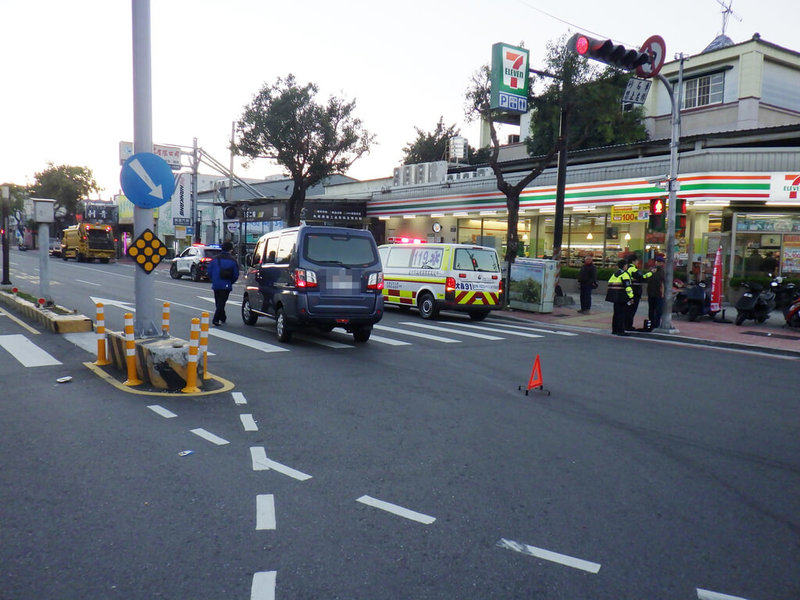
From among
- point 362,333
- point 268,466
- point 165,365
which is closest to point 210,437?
point 268,466

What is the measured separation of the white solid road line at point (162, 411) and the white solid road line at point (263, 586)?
3417 millimetres

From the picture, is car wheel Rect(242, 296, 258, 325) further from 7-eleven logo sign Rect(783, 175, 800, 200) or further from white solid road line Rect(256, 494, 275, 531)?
7-eleven logo sign Rect(783, 175, 800, 200)

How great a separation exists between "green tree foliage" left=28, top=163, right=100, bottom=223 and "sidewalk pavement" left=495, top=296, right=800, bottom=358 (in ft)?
226

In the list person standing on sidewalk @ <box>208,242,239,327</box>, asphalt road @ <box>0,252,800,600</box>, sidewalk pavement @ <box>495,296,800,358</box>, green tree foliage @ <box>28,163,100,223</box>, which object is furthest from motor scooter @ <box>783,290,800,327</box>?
green tree foliage @ <box>28,163,100,223</box>

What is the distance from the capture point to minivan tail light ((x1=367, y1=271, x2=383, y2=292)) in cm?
1125

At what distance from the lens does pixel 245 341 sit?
1155 cm

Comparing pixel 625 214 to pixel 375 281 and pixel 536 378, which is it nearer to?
pixel 375 281

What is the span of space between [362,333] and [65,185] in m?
72.5

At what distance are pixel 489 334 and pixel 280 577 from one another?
1081 centimetres

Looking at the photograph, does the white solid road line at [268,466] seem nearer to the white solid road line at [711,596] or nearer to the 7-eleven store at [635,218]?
the white solid road line at [711,596]

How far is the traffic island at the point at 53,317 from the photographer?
1184 cm

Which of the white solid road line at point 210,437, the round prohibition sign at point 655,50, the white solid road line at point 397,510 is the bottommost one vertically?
the white solid road line at point 397,510

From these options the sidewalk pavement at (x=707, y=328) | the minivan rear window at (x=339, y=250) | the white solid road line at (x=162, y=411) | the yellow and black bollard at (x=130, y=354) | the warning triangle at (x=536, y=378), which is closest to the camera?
the white solid road line at (x=162, y=411)

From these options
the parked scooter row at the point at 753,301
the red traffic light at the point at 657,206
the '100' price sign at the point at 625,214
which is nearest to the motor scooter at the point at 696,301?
the parked scooter row at the point at 753,301
